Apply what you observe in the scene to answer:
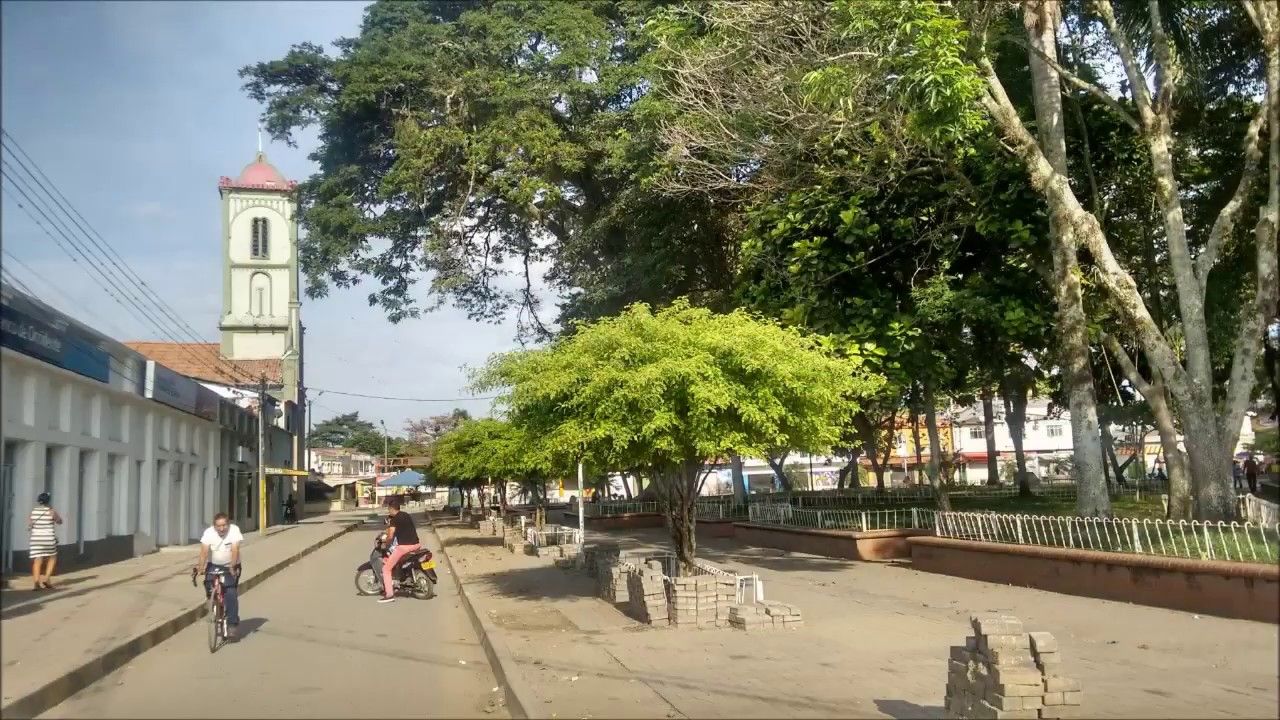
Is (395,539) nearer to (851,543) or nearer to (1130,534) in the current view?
(851,543)

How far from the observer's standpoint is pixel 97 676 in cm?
941

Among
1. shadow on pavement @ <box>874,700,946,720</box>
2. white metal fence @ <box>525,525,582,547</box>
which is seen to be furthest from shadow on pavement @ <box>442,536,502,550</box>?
shadow on pavement @ <box>874,700,946,720</box>

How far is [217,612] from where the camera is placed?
11.1 metres

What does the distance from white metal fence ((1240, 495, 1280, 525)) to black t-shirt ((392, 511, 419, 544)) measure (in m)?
11.0

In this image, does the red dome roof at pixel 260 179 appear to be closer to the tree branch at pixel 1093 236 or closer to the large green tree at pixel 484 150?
the large green tree at pixel 484 150

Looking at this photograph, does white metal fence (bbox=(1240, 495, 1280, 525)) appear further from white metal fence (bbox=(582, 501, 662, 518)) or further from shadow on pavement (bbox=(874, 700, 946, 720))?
white metal fence (bbox=(582, 501, 662, 518))

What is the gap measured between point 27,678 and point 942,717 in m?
7.22

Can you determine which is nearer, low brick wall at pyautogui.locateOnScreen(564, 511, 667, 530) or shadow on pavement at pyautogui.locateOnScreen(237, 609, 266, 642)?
shadow on pavement at pyautogui.locateOnScreen(237, 609, 266, 642)

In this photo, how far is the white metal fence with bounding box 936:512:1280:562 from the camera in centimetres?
941

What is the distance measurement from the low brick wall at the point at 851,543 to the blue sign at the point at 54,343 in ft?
45.2

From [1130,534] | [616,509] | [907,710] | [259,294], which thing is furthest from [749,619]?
[259,294]

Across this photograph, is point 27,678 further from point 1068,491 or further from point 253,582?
point 1068,491

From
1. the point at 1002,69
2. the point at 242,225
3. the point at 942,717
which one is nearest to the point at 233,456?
the point at 242,225

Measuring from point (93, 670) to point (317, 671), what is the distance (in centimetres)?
197
